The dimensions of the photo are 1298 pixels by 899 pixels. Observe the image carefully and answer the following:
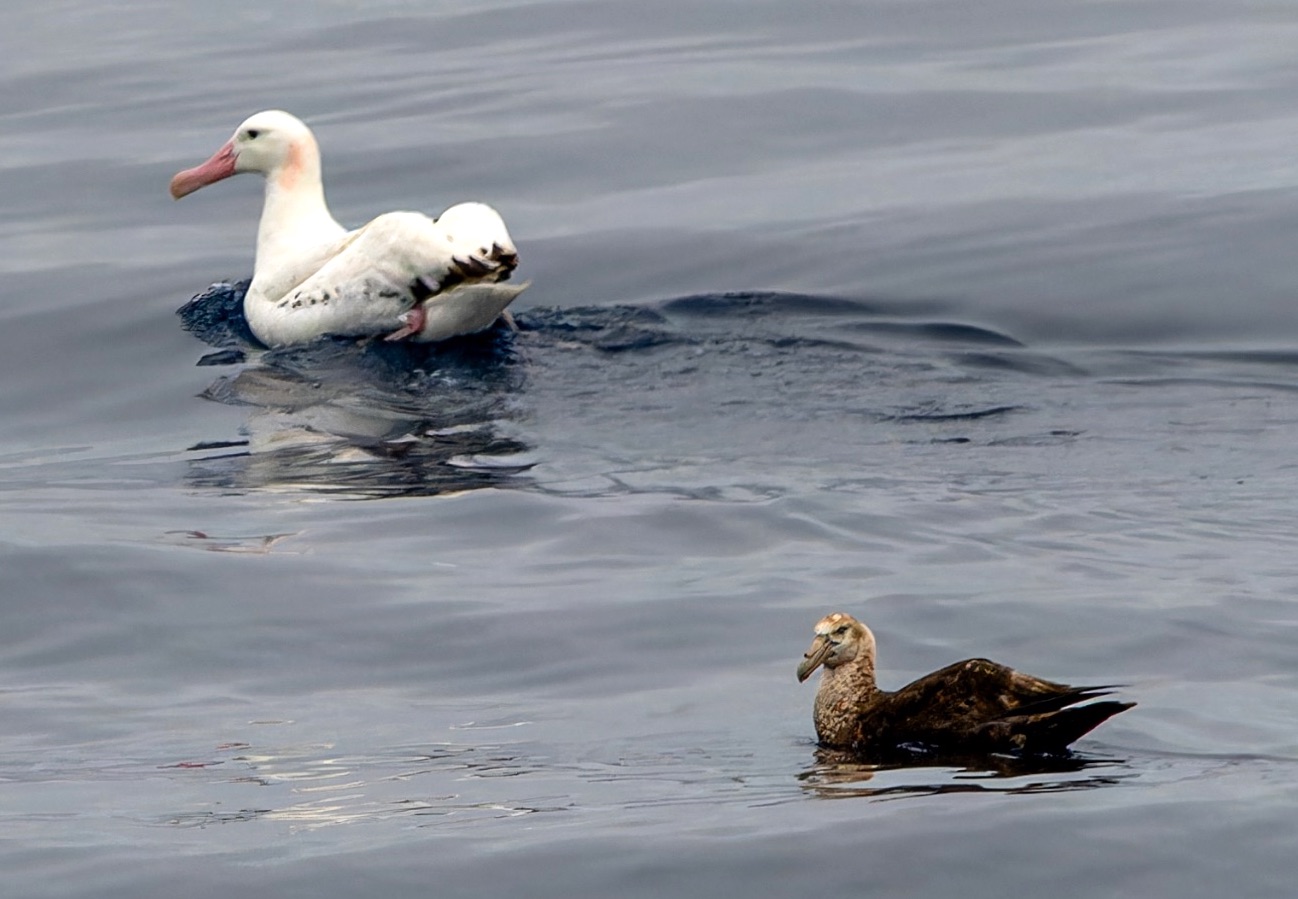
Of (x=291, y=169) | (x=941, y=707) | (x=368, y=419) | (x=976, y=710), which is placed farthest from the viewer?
(x=291, y=169)

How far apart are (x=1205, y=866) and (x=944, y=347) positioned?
8.34 meters

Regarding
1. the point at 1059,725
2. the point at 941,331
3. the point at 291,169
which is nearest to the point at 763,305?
the point at 941,331

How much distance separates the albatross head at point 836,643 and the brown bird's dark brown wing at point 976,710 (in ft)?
1.01

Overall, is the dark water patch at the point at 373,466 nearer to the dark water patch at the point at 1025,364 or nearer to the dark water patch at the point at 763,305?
the dark water patch at the point at 763,305

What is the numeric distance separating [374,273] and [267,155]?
7.64 ft

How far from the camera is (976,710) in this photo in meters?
8.02

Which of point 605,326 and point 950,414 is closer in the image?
point 950,414

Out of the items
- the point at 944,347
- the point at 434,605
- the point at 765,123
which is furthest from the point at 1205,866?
the point at 765,123

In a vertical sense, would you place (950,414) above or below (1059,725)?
above

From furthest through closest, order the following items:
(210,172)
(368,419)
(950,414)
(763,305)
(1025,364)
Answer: (210,172) < (763,305) < (1025,364) < (368,419) < (950,414)

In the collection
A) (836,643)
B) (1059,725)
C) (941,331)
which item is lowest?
(1059,725)

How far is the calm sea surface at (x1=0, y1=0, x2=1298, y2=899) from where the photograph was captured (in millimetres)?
7426

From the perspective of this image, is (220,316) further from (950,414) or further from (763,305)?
(950,414)

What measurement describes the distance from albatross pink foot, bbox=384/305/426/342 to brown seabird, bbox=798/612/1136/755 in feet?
23.2
